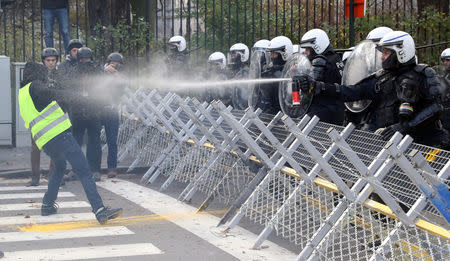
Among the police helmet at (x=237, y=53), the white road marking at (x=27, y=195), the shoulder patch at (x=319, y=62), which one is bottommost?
the white road marking at (x=27, y=195)

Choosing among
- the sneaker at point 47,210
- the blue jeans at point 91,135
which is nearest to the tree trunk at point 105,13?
the blue jeans at point 91,135

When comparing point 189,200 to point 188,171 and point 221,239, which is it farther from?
point 221,239

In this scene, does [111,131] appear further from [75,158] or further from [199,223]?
[199,223]

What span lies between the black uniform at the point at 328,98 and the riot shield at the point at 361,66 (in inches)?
7.1

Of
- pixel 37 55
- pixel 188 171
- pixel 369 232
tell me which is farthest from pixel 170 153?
pixel 37 55

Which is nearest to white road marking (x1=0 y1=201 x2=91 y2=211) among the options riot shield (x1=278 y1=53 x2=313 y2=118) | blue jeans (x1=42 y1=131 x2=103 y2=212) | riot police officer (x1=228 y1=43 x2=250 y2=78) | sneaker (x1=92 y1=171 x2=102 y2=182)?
blue jeans (x1=42 y1=131 x2=103 y2=212)

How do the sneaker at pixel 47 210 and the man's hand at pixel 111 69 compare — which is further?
the man's hand at pixel 111 69

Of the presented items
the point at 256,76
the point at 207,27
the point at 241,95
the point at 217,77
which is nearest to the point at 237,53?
the point at 217,77

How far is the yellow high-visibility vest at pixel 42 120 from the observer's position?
317 inches

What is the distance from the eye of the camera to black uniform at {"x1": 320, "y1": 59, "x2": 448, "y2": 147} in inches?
260

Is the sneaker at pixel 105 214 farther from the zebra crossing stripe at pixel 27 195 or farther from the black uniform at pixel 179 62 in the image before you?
the black uniform at pixel 179 62

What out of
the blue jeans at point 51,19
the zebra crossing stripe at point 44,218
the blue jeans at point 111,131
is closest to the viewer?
the zebra crossing stripe at point 44,218

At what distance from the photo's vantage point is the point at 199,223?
790 centimetres

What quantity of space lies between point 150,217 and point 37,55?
29.2ft
